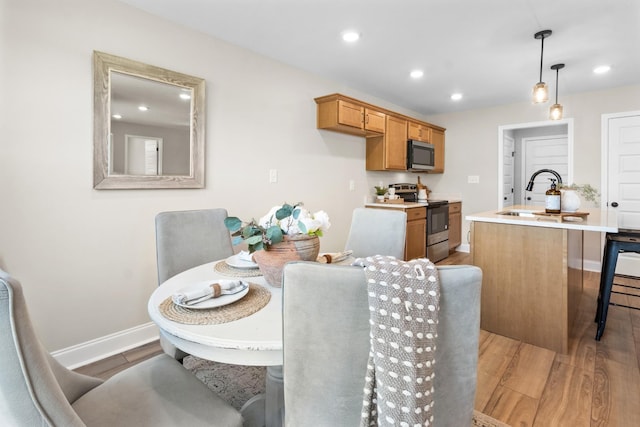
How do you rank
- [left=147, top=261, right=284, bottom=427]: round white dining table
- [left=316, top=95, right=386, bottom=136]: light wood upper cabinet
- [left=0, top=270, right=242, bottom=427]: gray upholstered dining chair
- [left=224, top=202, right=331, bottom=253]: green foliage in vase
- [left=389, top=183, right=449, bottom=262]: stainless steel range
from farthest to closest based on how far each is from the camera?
[left=389, top=183, right=449, bottom=262]: stainless steel range → [left=316, top=95, right=386, bottom=136]: light wood upper cabinet → [left=224, top=202, right=331, bottom=253]: green foliage in vase → [left=147, top=261, right=284, bottom=427]: round white dining table → [left=0, top=270, right=242, bottom=427]: gray upholstered dining chair

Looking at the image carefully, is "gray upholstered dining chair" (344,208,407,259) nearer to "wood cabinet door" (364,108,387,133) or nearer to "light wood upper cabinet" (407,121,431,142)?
"wood cabinet door" (364,108,387,133)

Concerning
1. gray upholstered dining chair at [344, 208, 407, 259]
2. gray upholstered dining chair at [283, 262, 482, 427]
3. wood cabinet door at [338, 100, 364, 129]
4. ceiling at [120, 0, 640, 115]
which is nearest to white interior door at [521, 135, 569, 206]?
ceiling at [120, 0, 640, 115]

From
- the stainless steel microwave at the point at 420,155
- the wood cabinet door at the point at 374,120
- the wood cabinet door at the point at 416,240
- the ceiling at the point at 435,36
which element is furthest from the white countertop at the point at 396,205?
the ceiling at the point at 435,36

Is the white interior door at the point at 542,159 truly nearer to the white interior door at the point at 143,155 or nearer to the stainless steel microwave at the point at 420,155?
the stainless steel microwave at the point at 420,155

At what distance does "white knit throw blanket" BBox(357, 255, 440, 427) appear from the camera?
0.67m

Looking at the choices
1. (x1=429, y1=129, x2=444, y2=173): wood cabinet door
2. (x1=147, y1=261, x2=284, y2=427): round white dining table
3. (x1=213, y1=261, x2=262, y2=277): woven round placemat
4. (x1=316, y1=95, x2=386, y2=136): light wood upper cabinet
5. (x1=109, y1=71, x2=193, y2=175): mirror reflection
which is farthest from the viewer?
(x1=429, y1=129, x2=444, y2=173): wood cabinet door

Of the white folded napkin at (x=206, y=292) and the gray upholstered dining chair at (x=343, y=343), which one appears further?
the white folded napkin at (x=206, y=292)

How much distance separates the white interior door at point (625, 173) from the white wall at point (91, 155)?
3.75 m

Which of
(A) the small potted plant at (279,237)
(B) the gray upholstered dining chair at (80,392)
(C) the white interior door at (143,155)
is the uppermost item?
(C) the white interior door at (143,155)

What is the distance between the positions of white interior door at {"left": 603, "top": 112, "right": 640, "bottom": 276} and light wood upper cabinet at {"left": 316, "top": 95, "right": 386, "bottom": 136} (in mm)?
2919

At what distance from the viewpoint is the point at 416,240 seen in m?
4.11

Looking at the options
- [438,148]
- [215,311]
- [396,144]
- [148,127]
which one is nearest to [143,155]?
[148,127]

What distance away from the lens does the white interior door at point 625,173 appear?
377cm

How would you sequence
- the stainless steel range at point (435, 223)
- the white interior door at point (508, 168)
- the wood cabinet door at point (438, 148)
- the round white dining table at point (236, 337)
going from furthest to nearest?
the wood cabinet door at point (438, 148)
the white interior door at point (508, 168)
the stainless steel range at point (435, 223)
the round white dining table at point (236, 337)
